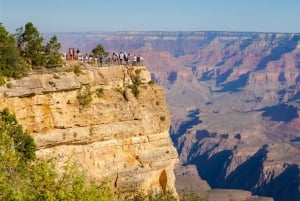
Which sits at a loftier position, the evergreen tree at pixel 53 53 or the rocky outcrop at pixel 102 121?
the evergreen tree at pixel 53 53

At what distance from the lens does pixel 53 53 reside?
40.7m

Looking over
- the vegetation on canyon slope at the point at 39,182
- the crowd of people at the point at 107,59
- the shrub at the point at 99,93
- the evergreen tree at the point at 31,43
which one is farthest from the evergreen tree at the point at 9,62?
the vegetation on canyon slope at the point at 39,182

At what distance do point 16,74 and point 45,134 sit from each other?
4.46m

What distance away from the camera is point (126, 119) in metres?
40.0

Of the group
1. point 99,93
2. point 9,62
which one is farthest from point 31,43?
point 99,93

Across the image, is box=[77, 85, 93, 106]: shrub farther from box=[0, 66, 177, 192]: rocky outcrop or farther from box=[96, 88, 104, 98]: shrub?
box=[96, 88, 104, 98]: shrub

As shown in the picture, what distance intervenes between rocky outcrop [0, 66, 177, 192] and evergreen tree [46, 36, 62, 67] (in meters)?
1.99

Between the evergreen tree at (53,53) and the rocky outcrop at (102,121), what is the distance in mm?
1992

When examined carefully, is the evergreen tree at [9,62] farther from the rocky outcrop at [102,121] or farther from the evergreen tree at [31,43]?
the evergreen tree at [31,43]

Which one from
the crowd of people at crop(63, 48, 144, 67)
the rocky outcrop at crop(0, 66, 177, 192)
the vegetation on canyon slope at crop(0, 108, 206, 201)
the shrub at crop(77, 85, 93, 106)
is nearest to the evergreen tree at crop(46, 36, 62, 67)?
the rocky outcrop at crop(0, 66, 177, 192)

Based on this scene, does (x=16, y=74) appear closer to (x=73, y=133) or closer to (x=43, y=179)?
(x=73, y=133)

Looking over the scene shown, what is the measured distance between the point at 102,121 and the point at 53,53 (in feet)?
22.3

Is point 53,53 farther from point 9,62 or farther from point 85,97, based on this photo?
point 9,62

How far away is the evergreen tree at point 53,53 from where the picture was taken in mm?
39281
